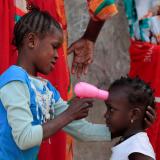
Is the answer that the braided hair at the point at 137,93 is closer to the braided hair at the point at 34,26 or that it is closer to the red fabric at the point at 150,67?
the braided hair at the point at 34,26

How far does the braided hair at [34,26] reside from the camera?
1722 mm

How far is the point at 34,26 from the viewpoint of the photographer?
1.73 meters

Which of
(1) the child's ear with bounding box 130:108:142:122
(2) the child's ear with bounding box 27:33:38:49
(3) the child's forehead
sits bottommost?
(1) the child's ear with bounding box 130:108:142:122

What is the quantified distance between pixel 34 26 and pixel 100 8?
734 millimetres

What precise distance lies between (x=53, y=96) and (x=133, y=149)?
0.32 m

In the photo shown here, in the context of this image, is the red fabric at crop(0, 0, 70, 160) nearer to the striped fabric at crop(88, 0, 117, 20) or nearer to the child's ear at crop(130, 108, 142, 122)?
the striped fabric at crop(88, 0, 117, 20)

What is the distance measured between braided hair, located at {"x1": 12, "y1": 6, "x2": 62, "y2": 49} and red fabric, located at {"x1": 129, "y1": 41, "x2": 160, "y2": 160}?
40.1 inches

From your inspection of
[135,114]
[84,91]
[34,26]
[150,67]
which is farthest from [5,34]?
[150,67]

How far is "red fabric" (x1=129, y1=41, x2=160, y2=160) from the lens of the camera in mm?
2666

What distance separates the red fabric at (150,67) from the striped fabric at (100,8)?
34 cm

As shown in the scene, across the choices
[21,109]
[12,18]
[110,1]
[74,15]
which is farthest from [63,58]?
[74,15]

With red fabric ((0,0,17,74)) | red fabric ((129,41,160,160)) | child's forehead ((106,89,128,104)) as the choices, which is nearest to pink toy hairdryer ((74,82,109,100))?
child's forehead ((106,89,128,104))

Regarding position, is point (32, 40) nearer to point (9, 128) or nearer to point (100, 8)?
point (9, 128)

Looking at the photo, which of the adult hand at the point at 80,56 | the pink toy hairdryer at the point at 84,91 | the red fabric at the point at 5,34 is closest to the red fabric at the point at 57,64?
the red fabric at the point at 5,34
